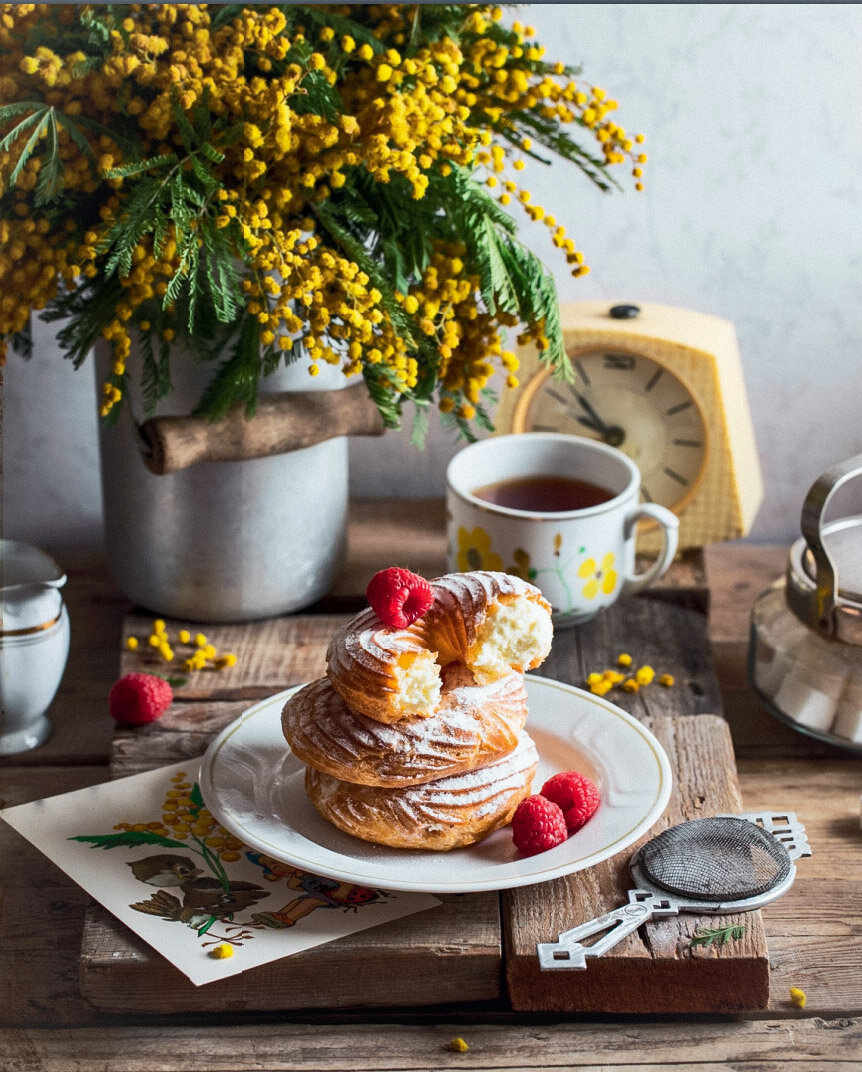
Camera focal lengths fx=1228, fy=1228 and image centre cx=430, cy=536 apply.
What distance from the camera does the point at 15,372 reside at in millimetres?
1229

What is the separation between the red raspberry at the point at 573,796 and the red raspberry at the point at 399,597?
5.4 inches

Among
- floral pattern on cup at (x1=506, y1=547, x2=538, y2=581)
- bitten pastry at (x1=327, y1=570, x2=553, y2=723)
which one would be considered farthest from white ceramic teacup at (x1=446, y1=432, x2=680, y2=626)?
bitten pastry at (x1=327, y1=570, x2=553, y2=723)

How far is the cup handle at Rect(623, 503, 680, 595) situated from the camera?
1.03 m

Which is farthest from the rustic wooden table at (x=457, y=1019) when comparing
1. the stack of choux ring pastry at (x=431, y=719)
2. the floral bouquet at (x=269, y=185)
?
the floral bouquet at (x=269, y=185)

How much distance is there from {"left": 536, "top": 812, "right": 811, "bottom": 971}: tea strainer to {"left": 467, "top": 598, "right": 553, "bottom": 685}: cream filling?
0.14 m

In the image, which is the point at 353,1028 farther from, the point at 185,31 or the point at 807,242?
the point at 807,242

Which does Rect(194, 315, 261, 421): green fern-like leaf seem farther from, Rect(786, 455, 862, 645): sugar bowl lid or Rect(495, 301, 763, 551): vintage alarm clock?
Rect(786, 455, 862, 645): sugar bowl lid

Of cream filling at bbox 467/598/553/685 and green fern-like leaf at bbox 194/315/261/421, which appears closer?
cream filling at bbox 467/598/553/685

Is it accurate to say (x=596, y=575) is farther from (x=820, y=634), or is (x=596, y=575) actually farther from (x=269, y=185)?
(x=269, y=185)

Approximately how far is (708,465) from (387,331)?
0.39 meters

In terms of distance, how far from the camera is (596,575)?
101 cm

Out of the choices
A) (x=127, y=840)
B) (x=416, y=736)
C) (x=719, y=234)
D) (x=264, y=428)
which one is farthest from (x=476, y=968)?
(x=719, y=234)

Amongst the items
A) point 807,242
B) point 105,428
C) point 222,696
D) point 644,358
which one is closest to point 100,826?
point 222,696

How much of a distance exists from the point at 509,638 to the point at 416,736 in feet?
0.26
